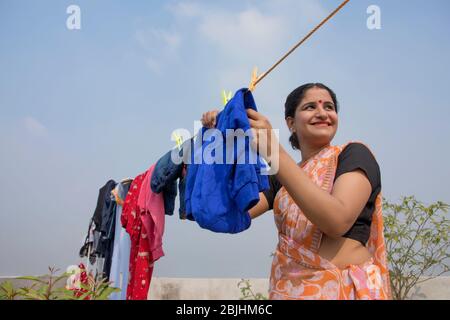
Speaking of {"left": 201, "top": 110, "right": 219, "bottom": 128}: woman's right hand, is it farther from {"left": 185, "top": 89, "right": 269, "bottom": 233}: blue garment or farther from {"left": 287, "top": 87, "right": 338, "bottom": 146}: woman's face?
{"left": 287, "top": 87, "right": 338, "bottom": 146}: woman's face

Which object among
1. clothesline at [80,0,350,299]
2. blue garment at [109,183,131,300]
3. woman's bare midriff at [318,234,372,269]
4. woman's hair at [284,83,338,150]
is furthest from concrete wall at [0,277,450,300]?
woman's bare midriff at [318,234,372,269]

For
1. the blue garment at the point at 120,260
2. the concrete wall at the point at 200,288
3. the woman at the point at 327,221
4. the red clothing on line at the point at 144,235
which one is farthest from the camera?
the concrete wall at the point at 200,288

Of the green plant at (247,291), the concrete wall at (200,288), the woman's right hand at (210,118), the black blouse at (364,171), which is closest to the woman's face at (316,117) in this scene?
the black blouse at (364,171)

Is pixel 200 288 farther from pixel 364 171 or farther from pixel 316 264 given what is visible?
pixel 364 171

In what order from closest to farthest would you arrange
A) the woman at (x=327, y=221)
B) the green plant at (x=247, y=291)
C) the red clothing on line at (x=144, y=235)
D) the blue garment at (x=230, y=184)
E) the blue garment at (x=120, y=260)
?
the woman at (x=327, y=221) < the blue garment at (x=230, y=184) < the red clothing on line at (x=144, y=235) < the blue garment at (x=120, y=260) < the green plant at (x=247, y=291)

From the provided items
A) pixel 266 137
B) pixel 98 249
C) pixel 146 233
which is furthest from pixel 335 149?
pixel 98 249

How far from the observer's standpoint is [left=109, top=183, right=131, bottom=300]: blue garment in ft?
9.61

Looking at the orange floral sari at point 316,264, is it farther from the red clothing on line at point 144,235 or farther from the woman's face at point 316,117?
the red clothing on line at point 144,235

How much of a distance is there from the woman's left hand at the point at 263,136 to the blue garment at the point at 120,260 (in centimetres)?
211

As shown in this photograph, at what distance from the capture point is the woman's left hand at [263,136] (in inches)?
42.4

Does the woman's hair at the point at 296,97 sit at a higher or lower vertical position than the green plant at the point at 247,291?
higher

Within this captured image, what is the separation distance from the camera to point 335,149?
4.22 ft

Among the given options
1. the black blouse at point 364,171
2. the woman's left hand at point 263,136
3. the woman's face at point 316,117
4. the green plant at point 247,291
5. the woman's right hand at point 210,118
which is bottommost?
the green plant at point 247,291
